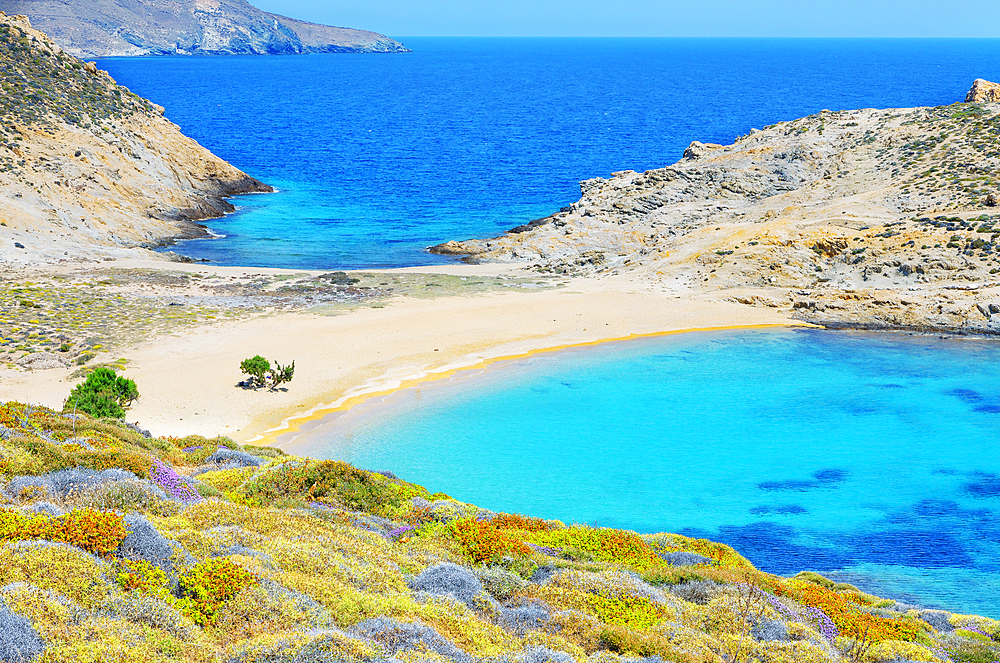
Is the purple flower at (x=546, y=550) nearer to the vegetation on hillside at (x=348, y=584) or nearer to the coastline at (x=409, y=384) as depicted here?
the vegetation on hillside at (x=348, y=584)

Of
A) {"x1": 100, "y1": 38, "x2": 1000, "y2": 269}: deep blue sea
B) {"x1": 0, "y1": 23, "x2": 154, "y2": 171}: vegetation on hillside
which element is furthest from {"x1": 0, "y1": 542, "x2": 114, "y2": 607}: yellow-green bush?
{"x1": 0, "y1": 23, "x2": 154, "y2": 171}: vegetation on hillside

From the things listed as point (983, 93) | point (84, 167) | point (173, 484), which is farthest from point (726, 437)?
point (84, 167)

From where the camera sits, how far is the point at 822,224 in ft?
137

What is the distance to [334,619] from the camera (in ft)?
29.7

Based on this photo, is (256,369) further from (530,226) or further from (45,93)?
(45,93)

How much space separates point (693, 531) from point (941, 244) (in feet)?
86.3

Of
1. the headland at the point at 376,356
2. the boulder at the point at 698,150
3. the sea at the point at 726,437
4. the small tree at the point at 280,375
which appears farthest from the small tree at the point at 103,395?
the boulder at the point at 698,150

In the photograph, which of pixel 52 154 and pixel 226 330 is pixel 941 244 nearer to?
pixel 226 330

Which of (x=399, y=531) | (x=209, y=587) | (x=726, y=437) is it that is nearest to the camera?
(x=209, y=587)

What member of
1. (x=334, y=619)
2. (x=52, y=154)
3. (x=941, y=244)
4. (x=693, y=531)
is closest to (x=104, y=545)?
(x=334, y=619)

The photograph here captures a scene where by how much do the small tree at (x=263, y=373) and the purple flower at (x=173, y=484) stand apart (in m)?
12.8

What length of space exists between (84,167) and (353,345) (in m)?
31.5

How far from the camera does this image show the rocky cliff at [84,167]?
4478 cm

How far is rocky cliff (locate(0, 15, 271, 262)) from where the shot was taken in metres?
44.8
